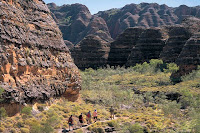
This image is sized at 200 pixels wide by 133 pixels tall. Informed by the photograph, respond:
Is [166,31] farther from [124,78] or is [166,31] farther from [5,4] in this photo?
[5,4]

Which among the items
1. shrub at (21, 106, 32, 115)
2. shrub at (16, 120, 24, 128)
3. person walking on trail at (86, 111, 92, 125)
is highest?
shrub at (21, 106, 32, 115)

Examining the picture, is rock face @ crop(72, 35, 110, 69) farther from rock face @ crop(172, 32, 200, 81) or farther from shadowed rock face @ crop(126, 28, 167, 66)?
rock face @ crop(172, 32, 200, 81)

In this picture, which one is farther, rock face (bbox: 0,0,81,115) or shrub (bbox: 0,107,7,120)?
rock face (bbox: 0,0,81,115)

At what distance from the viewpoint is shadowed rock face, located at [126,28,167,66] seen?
108 m

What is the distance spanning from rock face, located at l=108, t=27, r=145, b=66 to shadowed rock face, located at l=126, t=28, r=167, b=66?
29.7 ft

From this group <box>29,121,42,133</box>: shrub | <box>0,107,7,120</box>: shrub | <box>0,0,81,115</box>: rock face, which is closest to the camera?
<box>0,107,7,120</box>: shrub

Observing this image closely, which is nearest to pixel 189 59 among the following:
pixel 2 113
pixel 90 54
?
pixel 90 54

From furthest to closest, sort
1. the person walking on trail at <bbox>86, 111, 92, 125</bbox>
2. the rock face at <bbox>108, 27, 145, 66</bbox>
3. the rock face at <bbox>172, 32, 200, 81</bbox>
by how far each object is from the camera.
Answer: the rock face at <bbox>108, 27, 145, 66</bbox> < the rock face at <bbox>172, 32, 200, 81</bbox> < the person walking on trail at <bbox>86, 111, 92, 125</bbox>

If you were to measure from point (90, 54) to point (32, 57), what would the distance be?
92.0 m

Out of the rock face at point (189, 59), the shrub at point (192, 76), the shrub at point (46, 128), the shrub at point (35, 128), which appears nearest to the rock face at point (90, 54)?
the rock face at point (189, 59)

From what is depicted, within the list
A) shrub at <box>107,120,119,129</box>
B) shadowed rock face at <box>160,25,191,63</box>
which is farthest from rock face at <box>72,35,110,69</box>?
shrub at <box>107,120,119,129</box>

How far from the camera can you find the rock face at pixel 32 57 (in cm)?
2306

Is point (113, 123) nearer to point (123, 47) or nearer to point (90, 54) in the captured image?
point (90, 54)

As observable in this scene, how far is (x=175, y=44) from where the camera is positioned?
96.4 meters
